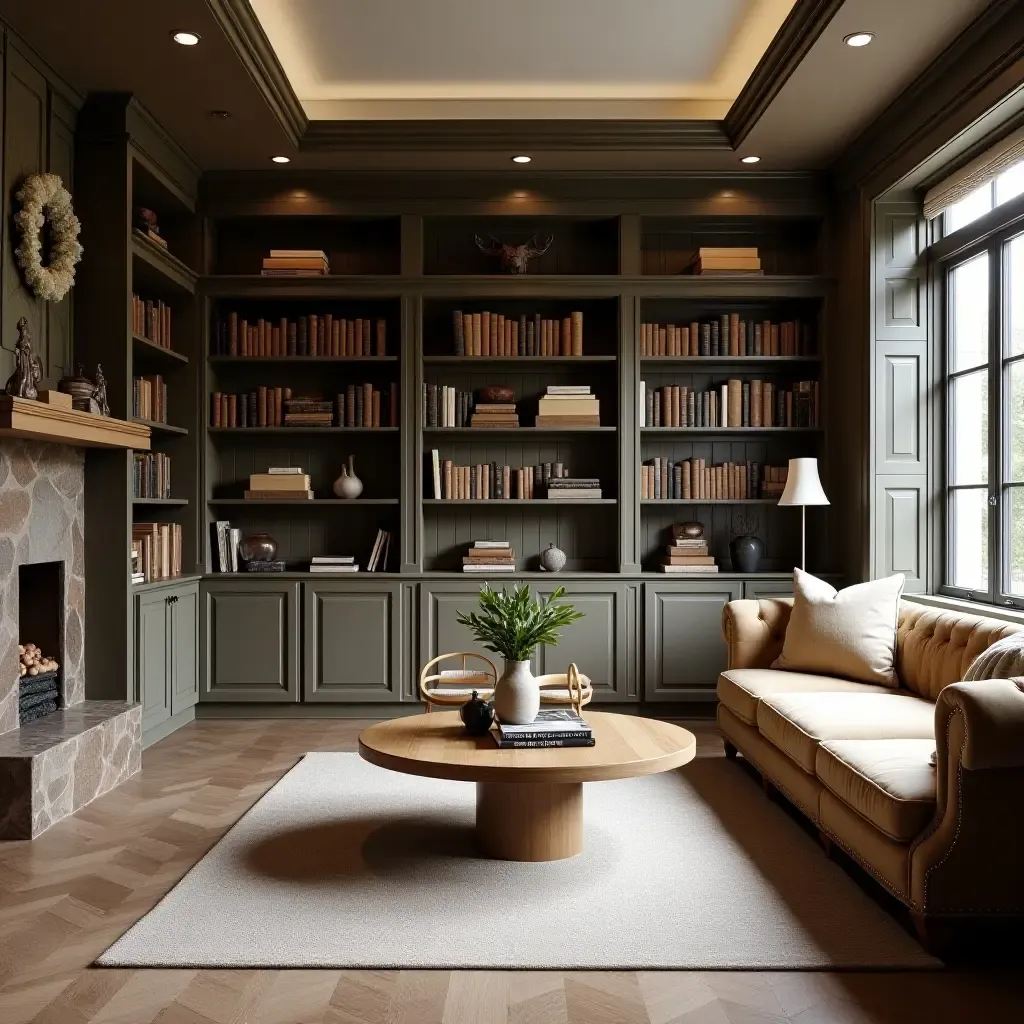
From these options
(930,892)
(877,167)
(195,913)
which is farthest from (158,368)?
(930,892)

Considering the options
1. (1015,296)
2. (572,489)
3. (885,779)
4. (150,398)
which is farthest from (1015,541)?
(150,398)

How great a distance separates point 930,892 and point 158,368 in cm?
473

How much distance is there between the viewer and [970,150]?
4469 mm

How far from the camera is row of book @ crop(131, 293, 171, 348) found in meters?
4.96

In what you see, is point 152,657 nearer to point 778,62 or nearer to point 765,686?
point 765,686

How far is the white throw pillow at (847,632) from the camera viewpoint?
13.7 feet

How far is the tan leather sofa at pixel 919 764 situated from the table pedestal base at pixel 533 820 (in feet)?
2.68

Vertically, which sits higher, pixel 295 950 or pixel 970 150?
pixel 970 150

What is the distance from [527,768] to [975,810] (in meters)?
1.18

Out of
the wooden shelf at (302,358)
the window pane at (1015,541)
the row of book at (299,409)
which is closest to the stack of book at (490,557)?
the row of book at (299,409)

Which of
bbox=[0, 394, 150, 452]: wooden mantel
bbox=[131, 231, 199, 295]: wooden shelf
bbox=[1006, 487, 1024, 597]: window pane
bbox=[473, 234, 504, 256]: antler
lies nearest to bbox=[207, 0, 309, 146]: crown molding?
bbox=[131, 231, 199, 295]: wooden shelf

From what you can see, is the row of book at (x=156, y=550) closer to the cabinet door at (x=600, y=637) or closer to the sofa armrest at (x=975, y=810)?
the cabinet door at (x=600, y=637)

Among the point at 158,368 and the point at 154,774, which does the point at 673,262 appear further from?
the point at 154,774

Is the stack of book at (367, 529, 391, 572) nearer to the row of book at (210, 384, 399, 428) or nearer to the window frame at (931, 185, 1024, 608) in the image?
the row of book at (210, 384, 399, 428)
